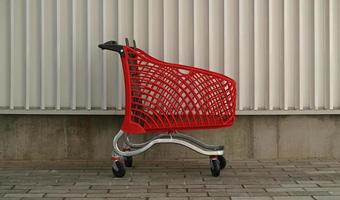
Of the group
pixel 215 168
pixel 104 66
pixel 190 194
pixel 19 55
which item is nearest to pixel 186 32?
pixel 104 66

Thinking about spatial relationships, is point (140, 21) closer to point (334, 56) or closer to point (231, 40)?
point (231, 40)

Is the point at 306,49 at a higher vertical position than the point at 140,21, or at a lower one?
lower

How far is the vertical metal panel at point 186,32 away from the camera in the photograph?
22.1 ft

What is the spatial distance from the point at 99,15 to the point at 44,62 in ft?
2.87

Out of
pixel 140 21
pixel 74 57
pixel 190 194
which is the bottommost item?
pixel 190 194

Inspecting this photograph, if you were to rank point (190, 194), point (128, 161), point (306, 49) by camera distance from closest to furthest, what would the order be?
point (190, 194), point (128, 161), point (306, 49)

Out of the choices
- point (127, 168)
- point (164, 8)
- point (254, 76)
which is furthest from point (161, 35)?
point (127, 168)

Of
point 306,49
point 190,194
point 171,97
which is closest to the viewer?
point 190,194

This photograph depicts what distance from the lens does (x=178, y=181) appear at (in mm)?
5699

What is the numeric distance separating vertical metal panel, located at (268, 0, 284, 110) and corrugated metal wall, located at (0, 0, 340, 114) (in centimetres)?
1

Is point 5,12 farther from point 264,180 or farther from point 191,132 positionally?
point 264,180

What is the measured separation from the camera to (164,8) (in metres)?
6.72

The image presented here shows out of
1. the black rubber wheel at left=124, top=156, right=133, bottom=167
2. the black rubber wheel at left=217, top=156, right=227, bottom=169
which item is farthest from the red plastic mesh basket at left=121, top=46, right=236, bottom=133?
the black rubber wheel at left=124, top=156, right=133, bottom=167

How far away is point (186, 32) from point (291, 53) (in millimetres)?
1310
